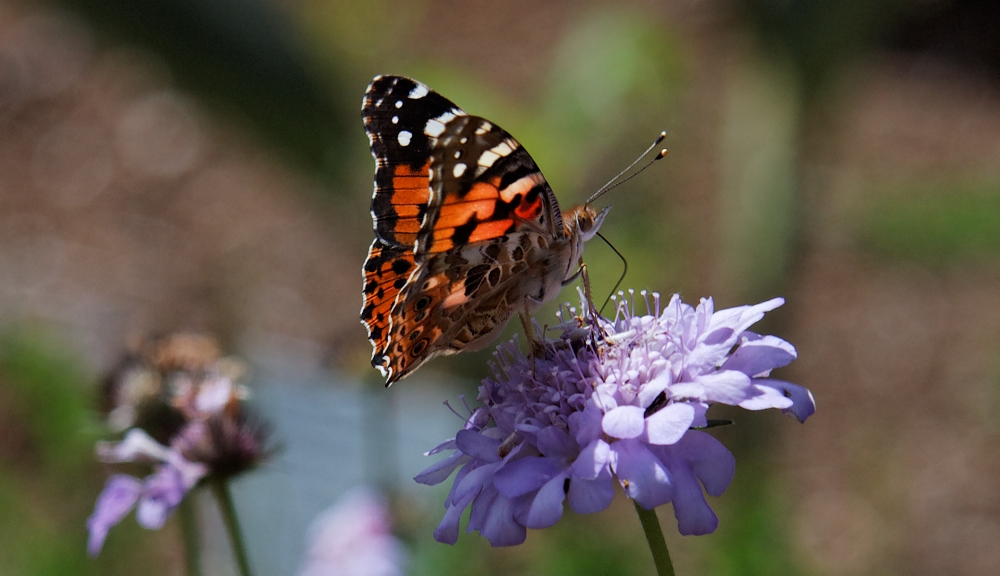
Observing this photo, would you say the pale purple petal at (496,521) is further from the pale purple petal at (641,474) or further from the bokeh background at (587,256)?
the bokeh background at (587,256)

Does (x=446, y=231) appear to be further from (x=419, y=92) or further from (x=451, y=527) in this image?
(x=451, y=527)

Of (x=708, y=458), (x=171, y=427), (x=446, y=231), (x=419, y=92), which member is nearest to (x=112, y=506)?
(x=171, y=427)

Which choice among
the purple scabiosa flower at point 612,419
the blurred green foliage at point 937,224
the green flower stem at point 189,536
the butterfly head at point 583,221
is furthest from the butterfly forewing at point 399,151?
the blurred green foliage at point 937,224

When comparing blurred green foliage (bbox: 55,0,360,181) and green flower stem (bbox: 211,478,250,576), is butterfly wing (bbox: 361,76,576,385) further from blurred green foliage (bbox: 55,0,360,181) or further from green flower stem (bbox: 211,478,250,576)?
blurred green foliage (bbox: 55,0,360,181)

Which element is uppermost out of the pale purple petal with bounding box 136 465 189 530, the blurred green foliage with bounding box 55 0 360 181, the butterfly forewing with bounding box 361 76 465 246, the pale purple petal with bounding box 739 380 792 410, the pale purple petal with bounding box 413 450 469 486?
the blurred green foliage with bounding box 55 0 360 181

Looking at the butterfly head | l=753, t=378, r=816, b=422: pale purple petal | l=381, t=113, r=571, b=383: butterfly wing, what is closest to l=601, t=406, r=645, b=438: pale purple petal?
l=753, t=378, r=816, b=422: pale purple petal
